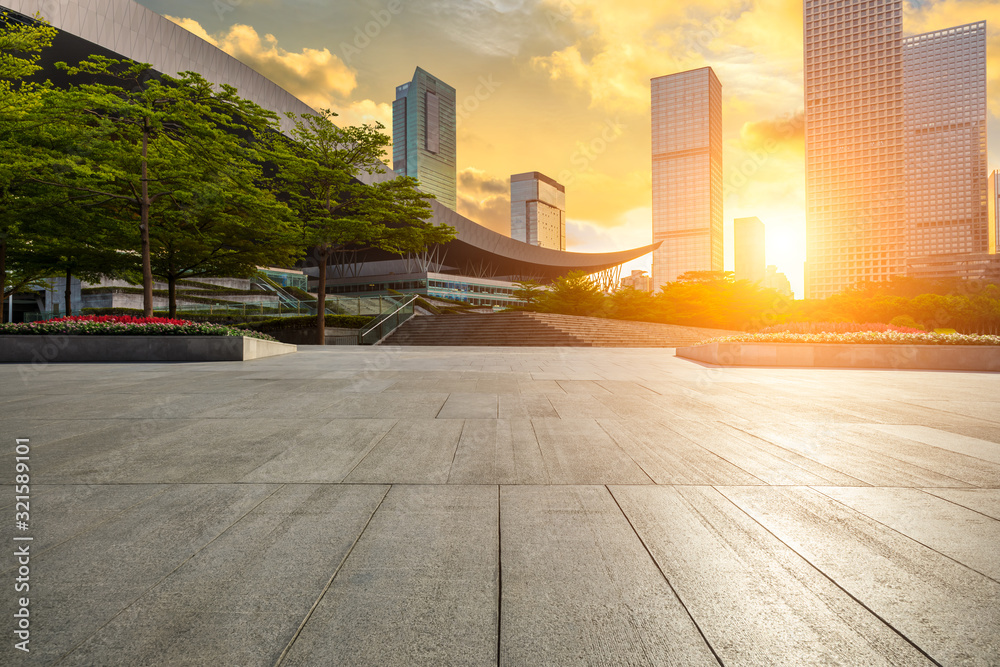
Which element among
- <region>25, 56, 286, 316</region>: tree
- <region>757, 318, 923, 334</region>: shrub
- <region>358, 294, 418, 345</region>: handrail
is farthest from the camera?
<region>358, 294, 418, 345</region>: handrail

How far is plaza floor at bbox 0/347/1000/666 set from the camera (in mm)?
Result: 1752

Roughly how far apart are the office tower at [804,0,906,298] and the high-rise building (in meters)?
28.6

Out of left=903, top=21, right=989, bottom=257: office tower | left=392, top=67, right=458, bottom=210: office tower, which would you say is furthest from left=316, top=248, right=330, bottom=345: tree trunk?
left=903, top=21, right=989, bottom=257: office tower

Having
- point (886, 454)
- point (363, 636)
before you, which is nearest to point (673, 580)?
point (363, 636)

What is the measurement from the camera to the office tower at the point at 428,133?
426ft

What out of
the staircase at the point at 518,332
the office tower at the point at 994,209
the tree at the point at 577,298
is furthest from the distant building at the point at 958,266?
the staircase at the point at 518,332

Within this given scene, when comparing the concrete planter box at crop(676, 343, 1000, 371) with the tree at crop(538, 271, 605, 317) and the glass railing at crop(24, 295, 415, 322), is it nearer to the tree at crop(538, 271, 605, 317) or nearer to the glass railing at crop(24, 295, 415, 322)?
the glass railing at crop(24, 295, 415, 322)

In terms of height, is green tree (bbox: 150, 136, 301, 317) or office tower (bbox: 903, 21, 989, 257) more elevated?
office tower (bbox: 903, 21, 989, 257)

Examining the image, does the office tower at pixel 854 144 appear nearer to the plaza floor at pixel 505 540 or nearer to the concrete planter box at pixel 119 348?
the concrete planter box at pixel 119 348

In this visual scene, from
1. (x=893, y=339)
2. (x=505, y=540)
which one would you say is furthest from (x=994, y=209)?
(x=505, y=540)

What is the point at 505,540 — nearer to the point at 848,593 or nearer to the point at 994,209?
the point at 848,593

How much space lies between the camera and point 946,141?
134250 millimetres

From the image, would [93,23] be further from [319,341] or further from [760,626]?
[760,626]

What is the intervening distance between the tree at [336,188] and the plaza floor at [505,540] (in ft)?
59.0
